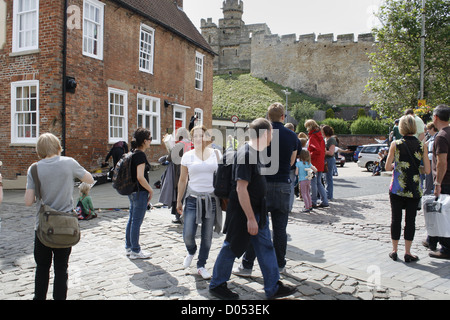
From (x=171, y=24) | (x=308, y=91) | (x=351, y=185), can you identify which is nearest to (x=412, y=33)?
(x=351, y=185)

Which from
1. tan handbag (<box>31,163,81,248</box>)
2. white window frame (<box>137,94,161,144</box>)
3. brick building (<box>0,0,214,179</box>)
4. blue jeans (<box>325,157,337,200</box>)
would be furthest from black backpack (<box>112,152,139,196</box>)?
white window frame (<box>137,94,161,144</box>)

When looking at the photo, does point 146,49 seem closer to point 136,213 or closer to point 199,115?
point 199,115

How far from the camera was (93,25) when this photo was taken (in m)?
14.2

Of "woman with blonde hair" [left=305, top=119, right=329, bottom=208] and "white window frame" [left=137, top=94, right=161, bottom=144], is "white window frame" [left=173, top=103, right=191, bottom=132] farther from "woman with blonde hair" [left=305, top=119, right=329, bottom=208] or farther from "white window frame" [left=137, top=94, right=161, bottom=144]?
"woman with blonde hair" [left=305, top=119, right=329, bottom=208]

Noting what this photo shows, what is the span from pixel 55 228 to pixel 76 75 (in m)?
11.2

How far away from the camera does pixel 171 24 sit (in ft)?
63.3

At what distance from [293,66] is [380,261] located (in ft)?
189

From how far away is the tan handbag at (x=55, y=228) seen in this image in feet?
11.3

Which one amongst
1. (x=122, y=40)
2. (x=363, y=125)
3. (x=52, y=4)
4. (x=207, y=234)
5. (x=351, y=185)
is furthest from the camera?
(x=363, y=125)

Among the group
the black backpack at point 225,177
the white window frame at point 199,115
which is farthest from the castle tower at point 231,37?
the black backpack at point 225,177

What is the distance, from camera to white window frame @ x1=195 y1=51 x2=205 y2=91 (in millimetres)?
22028

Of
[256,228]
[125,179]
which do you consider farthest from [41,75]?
[256,228]

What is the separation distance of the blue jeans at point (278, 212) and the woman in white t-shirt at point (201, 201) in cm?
55
